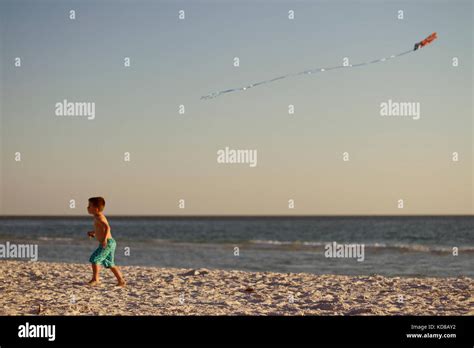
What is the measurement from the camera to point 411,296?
10.1 m

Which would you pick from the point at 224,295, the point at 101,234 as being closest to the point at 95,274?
the point at 101,234

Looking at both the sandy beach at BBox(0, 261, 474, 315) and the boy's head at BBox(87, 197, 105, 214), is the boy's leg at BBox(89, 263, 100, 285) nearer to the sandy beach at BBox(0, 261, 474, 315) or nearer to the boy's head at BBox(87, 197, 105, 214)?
the sandy beach at BBox(0, 261, 474, 315)

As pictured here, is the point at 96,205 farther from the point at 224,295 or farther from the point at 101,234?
the point at 224,295

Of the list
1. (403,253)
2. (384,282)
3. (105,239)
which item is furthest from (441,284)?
(403,253)

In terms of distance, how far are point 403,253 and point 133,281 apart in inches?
754

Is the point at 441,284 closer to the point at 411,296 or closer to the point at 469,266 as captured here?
the point at 411,296

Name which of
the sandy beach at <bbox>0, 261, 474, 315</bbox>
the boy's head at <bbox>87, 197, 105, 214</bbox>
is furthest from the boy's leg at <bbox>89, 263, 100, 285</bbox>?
the boy's head at <bbox>87, 197, 105, 214</bbox>

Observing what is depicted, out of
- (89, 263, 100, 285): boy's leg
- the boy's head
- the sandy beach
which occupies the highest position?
the boy's head

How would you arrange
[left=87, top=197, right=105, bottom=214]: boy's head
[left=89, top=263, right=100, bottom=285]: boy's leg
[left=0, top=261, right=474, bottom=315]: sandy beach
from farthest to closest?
[left=89, top=263, right=100, bottom=285]: boy's leg, [left=87, top=197, right=105, bottom=214]: boy's head, [left=0, top=261, right=474, bottom=315]: sandy beach

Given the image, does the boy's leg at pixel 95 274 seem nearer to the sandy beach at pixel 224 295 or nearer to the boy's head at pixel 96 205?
the sandy beach at pixel 224 295

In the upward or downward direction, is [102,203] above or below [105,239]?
above

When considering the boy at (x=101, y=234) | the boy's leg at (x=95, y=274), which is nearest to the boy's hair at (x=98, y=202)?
the boy at (x=101, y=234)

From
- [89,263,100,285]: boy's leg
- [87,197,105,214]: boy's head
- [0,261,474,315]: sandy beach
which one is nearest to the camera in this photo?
[0,261,474,315]: sandy beach

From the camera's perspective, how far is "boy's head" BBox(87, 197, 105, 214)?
10.3 meters
